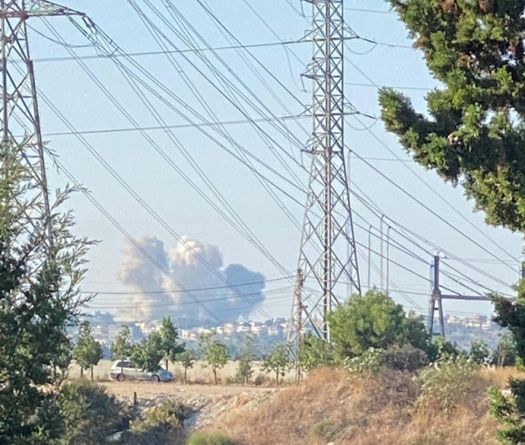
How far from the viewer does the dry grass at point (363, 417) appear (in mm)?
39062

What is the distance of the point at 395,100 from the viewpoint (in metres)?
18.7

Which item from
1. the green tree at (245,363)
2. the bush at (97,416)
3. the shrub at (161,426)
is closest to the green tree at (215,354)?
the green tree at (245,363)

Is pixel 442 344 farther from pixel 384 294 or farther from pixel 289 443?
pixel 289 443

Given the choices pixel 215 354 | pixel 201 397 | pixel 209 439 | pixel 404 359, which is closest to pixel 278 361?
pixel 215 354

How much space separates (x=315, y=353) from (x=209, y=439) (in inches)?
572

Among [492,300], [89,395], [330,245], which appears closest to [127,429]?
[89,395]

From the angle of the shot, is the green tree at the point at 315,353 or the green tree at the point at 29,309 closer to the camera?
the green tree at the point at 29,309

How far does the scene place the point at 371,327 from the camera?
5219cm

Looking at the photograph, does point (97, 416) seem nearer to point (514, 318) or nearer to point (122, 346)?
point (514, 318)

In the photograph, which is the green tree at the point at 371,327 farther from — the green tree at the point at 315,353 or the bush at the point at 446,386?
the bush at the point at 446,386

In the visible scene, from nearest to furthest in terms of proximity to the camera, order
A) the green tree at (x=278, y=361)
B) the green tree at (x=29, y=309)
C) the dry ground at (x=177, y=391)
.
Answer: the green tree at (x=29, y=309)
the dry ground at (x=177, y=391)
the green tree at (x=278, y=361)

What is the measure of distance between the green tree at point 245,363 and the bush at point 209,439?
61.6ft

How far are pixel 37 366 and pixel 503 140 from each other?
6.84 m

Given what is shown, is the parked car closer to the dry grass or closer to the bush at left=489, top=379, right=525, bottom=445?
the dry grass
